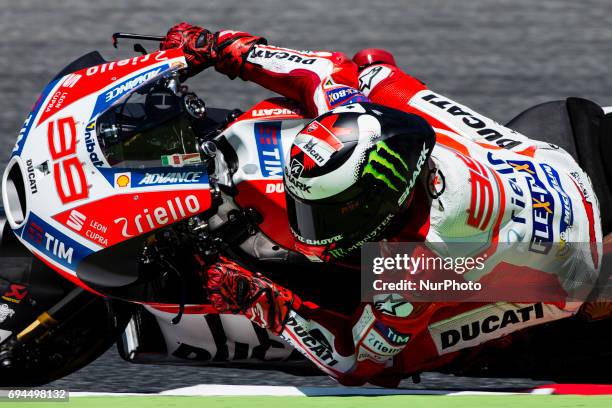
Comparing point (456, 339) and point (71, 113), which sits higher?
point (71, 113)

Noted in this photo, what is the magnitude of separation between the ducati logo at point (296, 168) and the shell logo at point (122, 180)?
499mm

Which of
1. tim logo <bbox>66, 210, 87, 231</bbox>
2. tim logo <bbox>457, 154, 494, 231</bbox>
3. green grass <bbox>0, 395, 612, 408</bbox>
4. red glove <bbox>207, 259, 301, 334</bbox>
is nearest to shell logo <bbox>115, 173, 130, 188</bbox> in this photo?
tim logo <bbox>66, 210, 87, 231</bbox>

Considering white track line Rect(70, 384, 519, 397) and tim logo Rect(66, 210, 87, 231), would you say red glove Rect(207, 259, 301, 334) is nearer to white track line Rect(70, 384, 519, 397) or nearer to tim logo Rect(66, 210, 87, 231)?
white track line Rect(70, 384, 519, 397)

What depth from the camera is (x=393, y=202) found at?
3275mm

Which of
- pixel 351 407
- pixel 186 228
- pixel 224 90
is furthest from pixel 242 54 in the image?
pixel 224 90

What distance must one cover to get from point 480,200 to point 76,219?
1.17m

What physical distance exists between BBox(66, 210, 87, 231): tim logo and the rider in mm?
402

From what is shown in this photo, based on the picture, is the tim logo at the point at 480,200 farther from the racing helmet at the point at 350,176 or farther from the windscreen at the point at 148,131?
the windscreen at the point at 148,131

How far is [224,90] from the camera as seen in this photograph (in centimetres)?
638

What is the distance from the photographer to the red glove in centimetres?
347

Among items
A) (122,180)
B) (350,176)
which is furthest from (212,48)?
(350,176)

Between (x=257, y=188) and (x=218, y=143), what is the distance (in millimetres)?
186

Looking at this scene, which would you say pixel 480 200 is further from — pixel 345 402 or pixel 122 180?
pixel 122 180

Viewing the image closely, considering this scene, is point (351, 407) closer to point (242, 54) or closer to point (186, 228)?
point (186, 228)
